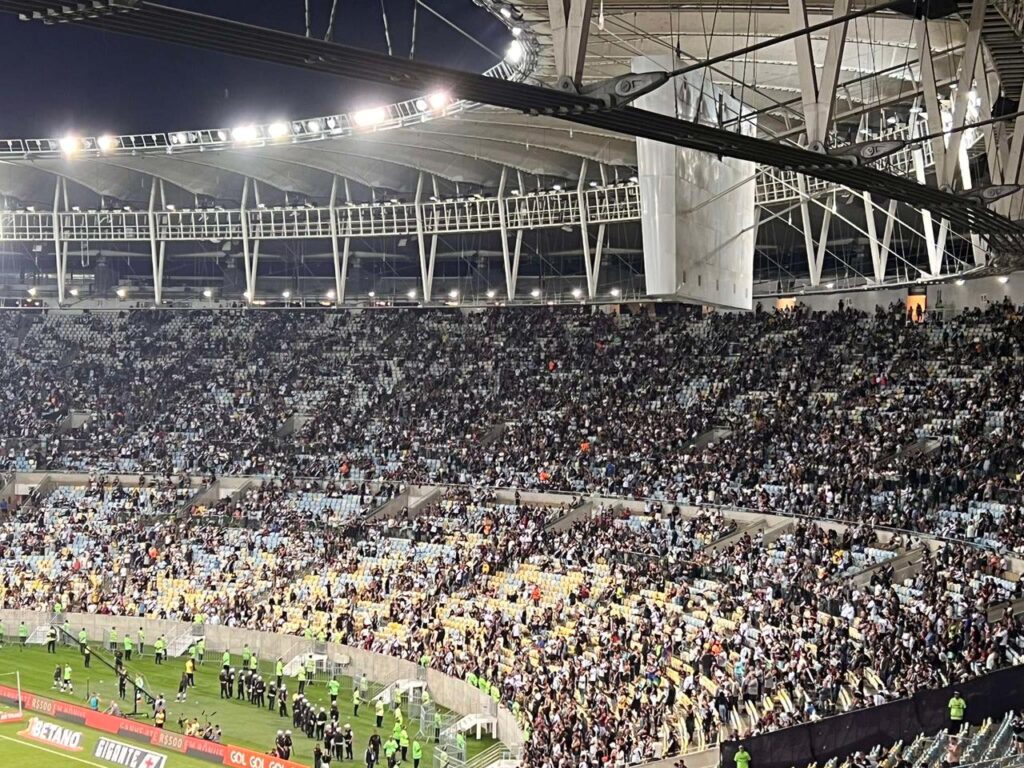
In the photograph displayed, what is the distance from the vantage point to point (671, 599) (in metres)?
33.7

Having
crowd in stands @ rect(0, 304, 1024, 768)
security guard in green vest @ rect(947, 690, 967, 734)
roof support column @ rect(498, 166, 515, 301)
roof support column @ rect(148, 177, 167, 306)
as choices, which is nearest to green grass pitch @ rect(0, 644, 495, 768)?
crowd in stands @ rect(0, 304, 1024, 768)

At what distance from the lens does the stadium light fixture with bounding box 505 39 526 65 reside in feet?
115

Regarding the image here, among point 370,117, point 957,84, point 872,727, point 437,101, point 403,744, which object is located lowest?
point 403,744

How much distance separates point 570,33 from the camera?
14.9m

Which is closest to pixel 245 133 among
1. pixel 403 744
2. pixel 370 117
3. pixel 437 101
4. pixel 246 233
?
pixel 370 117

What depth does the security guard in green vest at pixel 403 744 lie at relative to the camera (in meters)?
28.8

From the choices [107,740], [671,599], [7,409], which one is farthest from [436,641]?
[7,409]

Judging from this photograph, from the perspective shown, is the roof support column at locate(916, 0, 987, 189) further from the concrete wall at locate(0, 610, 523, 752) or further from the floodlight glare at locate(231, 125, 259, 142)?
the floodlight glare at locate(231, 125, 259, 142)

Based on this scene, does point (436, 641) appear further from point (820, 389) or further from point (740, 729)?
point (820, 389)

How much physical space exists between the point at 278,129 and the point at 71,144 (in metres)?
8.97

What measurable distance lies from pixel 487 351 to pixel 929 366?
1940 cm

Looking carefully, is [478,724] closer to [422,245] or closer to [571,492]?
[571,492]

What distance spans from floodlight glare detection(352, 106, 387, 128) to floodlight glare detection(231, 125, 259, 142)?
4860 millimetres

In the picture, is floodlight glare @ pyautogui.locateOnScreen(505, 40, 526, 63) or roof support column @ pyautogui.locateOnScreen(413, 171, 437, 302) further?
roof support column @ pyautogui.locateOnScreen(413, 171, 437, 302)
